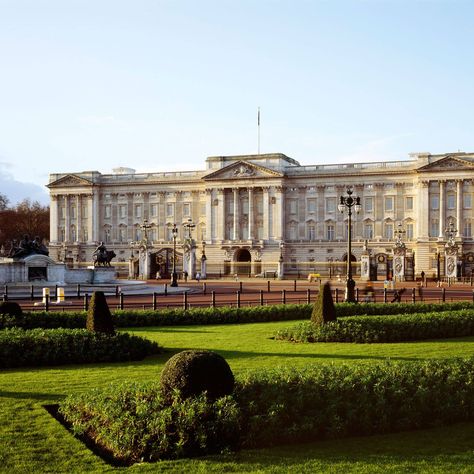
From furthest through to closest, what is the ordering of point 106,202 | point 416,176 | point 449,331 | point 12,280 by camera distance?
1. point 106,202
2. point 416,176
3. point 12,280
4. point 449,331

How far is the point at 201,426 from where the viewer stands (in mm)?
10297

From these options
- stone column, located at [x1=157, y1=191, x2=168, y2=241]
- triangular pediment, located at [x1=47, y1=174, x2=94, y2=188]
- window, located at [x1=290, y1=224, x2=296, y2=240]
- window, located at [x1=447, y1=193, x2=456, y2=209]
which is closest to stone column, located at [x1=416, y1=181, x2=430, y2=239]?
window, located at [x1=447, y1=193, x2=456, y2=209]

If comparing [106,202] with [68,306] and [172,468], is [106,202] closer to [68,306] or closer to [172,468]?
[68,306]

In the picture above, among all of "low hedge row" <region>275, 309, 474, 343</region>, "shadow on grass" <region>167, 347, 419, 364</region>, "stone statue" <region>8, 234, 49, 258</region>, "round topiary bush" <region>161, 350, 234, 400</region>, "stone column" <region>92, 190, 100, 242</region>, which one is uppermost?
"stone column" <region>92, 190, 100, 242</region>

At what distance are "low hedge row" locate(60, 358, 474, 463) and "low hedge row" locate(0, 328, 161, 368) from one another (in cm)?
497

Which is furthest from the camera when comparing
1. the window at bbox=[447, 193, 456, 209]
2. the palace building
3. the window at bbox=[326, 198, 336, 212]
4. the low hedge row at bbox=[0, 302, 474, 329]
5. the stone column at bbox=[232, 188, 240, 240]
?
the stone column at bbox=[232, 188, 240, 240]

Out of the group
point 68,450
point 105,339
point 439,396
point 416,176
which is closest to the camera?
point 68,450

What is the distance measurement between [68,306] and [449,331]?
1816 cm

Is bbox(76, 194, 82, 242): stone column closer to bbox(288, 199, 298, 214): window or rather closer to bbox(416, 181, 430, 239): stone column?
bbox(288, 199, 298, 214): window

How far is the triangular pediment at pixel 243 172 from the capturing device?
95375 mm

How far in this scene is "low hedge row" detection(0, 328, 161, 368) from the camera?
1686cm

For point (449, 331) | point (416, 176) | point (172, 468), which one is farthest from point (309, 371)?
point (416, 176)

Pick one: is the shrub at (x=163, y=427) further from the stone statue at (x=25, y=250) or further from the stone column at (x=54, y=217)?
the stone column at (x=54, y=217)

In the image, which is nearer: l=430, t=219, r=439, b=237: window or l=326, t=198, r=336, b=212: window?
l=430, t=219, r=439, b=237: window
